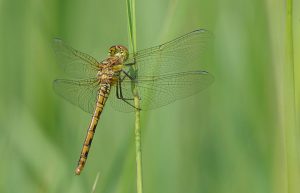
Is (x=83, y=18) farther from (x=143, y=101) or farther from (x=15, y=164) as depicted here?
(x=143, y=101)

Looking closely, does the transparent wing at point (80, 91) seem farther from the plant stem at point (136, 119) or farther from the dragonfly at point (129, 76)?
the plant stem at point (136, 119)

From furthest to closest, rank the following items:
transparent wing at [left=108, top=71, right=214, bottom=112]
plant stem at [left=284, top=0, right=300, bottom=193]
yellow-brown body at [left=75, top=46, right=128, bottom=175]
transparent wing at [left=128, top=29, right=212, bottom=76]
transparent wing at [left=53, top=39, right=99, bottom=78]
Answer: transparent wing at [left=53, top=39, right=99, bottom=78], yellow-brown body at [left=75, top=46, right=128, bottom=175], transparent wing at [left=128, top=29, right=212, bottom=76], transparent wing at [left=108, top=71, right=214, bottom=112], plant stem at [left=284, top=0, right=300, bottom=193]

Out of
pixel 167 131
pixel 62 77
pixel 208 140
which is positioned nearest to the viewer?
pixel 167 131

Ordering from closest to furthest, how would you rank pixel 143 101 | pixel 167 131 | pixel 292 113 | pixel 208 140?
1. pixel 292 113
2. pixel 143 101
3. pixel 167 131
4. pixel 208 140

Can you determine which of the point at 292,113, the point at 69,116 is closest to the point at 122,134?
the point at 69,116

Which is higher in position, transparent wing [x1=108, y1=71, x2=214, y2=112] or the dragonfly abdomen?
transparent wing [x1=108, y1=71, x2=214, y2=112]

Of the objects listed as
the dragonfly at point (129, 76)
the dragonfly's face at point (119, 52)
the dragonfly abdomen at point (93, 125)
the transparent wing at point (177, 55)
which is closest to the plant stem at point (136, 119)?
the dragonfly at point (129, 76)

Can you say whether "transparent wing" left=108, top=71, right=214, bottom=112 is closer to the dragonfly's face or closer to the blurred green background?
the blurred green background

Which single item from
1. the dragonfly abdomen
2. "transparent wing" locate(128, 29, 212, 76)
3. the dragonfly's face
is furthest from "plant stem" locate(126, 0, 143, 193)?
the dragonfly's face
